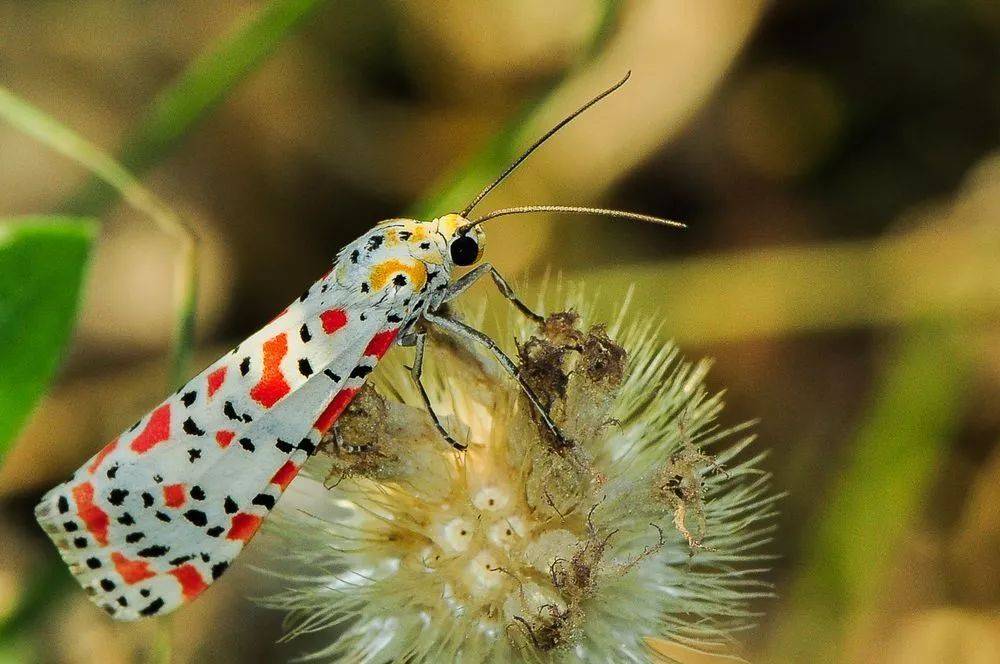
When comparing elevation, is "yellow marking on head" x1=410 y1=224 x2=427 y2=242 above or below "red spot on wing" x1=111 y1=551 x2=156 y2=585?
above

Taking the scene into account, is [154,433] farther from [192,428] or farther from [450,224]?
[450,224]

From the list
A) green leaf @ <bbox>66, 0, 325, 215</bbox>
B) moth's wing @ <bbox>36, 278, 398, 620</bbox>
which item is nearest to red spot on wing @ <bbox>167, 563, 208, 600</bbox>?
moth's wing @ <bbox>36, 278, 398, 620</bbox>

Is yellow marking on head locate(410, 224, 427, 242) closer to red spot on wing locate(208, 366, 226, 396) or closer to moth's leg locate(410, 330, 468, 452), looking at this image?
moth's leg locate(410, 330, 468, 452)

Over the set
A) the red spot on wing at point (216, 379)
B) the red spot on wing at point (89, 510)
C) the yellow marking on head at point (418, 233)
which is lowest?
the red spot on wing at point (89, 510)

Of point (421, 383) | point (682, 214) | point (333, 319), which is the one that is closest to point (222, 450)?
point (333, 319)

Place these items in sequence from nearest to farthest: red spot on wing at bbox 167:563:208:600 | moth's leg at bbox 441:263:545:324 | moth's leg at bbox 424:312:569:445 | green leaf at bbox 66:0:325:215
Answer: moth's leg at bbox 424:312:569:445 → red spot on wing at bbox 167:563:208:600 → moth's leg at bbox 441:263:545:324 → green leaf at bbox 66:0:325:215

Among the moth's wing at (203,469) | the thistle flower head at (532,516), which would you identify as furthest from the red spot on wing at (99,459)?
the thistle flower head at (532,516)

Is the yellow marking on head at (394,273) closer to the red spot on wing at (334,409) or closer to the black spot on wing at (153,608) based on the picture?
the red spot on wing at (334,409)
